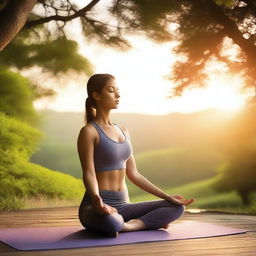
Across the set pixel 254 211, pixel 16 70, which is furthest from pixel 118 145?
pixel 16 70

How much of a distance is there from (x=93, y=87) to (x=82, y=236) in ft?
2.66

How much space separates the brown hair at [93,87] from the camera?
313 centimetres

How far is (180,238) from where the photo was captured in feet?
9.61

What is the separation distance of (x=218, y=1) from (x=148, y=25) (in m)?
1.73

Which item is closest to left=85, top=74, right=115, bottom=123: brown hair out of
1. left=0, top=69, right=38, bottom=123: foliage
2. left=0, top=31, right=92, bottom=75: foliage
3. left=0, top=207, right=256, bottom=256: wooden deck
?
left=0, top=207, right=256, bottom=256: wooden deck

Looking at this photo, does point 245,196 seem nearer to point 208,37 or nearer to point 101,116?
point 208,37

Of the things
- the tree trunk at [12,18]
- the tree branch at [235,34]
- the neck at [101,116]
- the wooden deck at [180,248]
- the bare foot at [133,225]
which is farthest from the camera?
the tree branch at [235,34]

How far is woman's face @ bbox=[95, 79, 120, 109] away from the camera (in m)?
3.12

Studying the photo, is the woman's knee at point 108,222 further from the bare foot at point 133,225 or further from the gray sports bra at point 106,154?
the gray sports bra at point 106,154

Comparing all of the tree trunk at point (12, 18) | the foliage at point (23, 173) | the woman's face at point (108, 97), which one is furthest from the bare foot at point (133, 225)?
the foliage at point (23, 173)

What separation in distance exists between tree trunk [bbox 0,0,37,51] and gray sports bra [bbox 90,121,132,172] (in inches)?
55.9

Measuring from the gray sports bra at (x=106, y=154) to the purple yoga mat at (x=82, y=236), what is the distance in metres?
0.36

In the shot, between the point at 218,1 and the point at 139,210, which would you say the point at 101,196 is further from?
the point at 218,1

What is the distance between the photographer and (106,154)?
3.08m
